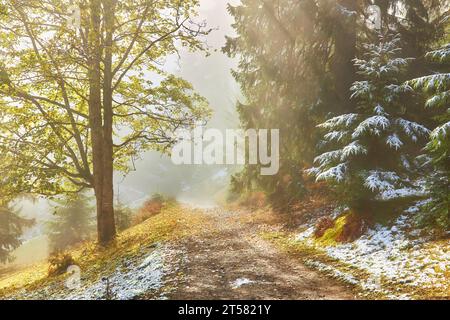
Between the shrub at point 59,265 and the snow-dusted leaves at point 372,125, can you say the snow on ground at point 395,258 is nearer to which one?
the snow-dusted leaves at point 372,125

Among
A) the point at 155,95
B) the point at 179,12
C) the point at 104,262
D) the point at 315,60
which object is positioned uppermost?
the point at 179,12

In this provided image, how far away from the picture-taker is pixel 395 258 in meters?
6.97

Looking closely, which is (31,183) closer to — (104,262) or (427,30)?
(104,262)

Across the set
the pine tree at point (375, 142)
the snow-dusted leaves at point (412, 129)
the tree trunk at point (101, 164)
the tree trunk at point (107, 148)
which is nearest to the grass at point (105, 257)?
the tree trunk at point (101, 164)

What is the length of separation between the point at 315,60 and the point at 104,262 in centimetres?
1074

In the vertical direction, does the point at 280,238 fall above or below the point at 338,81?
below

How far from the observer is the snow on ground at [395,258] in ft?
19.4

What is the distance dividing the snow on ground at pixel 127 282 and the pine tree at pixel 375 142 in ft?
15.6

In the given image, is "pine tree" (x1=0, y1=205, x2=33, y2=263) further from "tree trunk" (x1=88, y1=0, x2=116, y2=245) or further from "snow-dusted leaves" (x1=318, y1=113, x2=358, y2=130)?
"snow-dusted leaves" (x1=318, y1=113, x2=358, y2=130)

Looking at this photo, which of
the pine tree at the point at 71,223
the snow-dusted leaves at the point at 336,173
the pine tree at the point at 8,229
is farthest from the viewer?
the pine tree at the point at 71,223

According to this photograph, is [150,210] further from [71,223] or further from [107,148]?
[107,148]

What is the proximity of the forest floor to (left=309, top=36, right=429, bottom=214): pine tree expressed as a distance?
2052mm

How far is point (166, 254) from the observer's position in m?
8.80
